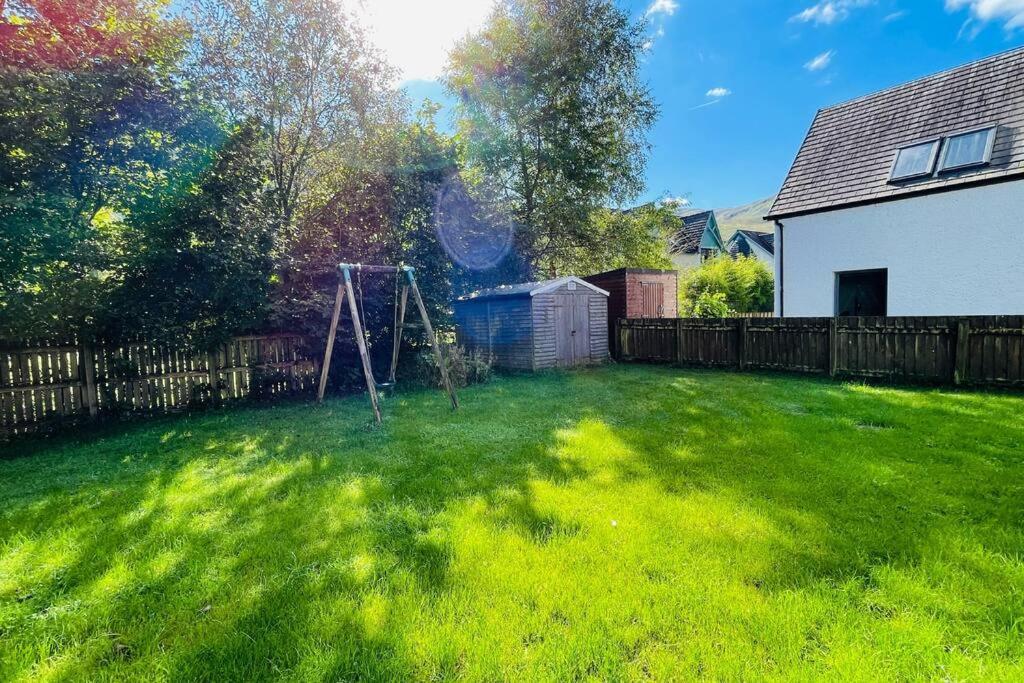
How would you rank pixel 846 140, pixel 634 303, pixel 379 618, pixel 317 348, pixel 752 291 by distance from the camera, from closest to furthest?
pixel 379 618
pixel 317 348
pixel 846 140
pixel 634 303
pixel 752 291

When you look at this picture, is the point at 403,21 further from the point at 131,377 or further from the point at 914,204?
the point at 914,204

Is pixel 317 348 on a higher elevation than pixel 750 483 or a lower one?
higher

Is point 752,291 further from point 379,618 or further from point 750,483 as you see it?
point 379,618

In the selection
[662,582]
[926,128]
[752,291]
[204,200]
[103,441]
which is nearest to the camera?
[662,582]

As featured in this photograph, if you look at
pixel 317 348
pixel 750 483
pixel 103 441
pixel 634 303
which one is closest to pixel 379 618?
pixel 750 483

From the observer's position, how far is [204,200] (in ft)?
22.1

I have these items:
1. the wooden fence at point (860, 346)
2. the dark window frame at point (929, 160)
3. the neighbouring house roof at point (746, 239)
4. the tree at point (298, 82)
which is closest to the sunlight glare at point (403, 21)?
the tree at point (298, 82)

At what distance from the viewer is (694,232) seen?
25469 mm

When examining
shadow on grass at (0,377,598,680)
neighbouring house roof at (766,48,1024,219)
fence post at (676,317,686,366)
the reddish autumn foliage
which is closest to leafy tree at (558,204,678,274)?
neighbouring house roof at (766,48,1024,219)

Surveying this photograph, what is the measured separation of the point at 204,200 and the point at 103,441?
3671 mm

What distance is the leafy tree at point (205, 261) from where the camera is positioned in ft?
21.2

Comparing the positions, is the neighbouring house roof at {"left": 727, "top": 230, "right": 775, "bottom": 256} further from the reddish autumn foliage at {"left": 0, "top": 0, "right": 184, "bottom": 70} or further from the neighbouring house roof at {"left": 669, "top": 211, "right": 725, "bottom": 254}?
the reddish autumn foliage at {"left": 0, "top": 0, "right": 184, "bottom": 70}

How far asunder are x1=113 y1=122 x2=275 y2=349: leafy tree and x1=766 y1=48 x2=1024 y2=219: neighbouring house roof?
40.6 feet

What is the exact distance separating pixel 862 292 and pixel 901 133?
3.92 meters
